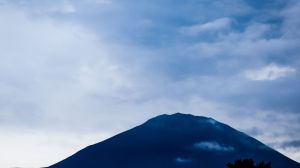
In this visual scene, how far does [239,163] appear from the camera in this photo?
30.3 m

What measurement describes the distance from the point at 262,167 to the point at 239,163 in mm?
1657

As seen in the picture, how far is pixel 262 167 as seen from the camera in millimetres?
30094
